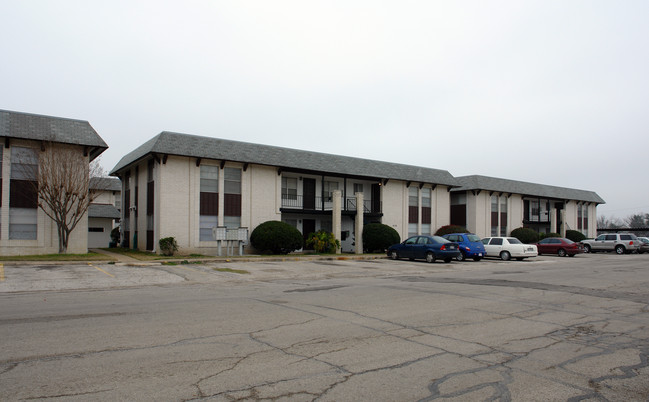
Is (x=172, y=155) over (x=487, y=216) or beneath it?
over

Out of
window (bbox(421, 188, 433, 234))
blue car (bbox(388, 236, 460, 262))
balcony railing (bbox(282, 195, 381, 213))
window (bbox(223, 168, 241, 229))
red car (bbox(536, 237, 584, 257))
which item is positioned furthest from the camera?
window (bbox(421, 188, 433, 234))

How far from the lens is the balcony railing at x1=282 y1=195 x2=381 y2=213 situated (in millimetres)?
32031

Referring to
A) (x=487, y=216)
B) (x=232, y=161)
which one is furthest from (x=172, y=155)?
(x=487, y=216)

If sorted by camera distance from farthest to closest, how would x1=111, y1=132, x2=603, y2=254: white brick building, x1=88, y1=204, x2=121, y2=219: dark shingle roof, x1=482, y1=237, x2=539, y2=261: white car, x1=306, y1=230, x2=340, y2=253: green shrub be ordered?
x1=88, y1=204, x2=121, y2=219: dark shingle roof, x1=306, y1=230, x2=340, y2=253: green shrub, x1=482, y1=237, x2=539, y2=261: white car, x1=111, y1=132, x2=603, y2=254: white brick building

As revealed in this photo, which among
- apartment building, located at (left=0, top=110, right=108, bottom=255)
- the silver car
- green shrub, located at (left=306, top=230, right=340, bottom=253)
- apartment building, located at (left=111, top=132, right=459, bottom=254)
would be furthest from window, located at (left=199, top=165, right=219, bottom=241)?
the silver car

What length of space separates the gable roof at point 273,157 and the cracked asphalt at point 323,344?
14336 mm

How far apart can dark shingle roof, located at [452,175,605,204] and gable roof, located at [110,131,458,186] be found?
14.5 feet

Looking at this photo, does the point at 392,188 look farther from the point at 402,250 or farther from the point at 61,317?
the point at 61,317

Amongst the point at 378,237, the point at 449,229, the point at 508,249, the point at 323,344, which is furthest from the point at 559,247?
the point at 323,344

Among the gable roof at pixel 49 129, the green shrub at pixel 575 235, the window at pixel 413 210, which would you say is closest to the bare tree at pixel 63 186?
the gable roof at pixel 49 129

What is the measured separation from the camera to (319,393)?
4750 millimetres

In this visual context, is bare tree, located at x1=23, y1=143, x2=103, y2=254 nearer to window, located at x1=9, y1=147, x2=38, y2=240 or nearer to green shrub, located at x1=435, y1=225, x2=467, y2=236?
window, located at x1=9, y1=147, x2=38, y2=240

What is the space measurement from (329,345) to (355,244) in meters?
26.8

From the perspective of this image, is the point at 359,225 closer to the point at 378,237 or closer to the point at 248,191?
the point at 378,237
